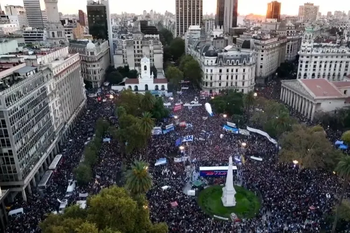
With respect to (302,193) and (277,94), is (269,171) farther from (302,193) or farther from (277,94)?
(277,94)

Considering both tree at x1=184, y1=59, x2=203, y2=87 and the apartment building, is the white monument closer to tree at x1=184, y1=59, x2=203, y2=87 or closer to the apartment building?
the apartment building

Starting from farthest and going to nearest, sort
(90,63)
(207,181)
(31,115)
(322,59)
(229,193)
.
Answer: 1. (90,63)
2. (322,59)
3. (207,181)
4. (31,115)
5. (229,193)

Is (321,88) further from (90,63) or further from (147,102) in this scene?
(90,63)

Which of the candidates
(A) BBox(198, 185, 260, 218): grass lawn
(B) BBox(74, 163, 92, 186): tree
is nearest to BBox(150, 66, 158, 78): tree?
(B) BBox(74, 163, 92, 186): tree

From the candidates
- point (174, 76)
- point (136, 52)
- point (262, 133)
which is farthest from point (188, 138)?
point (136, 52)

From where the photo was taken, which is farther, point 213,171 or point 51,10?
point 51,10

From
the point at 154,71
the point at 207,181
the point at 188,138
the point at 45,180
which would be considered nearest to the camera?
the point at 45,180

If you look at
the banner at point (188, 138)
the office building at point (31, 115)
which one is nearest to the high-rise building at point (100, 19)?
the office building at point (31, 115)
